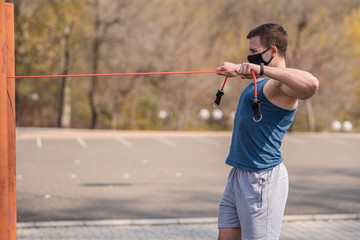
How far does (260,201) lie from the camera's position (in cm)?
305

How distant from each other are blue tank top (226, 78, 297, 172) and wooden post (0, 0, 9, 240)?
128cm

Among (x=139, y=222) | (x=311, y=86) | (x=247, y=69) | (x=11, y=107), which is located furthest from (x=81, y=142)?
(x=311, y=86)

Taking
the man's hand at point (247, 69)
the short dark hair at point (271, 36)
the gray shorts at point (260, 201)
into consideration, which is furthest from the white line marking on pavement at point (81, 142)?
the man's hand at point (247, 69)

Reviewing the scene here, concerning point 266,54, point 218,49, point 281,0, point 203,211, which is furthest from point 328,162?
point 218,49

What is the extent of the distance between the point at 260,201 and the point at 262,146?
0.31 m

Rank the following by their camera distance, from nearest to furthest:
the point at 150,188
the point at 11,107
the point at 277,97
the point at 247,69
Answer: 1. the point at 247,69
2. the point at 277,97
3. the point at 11,107
4. the point at 150,188

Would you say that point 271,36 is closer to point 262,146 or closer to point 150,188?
point 262,146

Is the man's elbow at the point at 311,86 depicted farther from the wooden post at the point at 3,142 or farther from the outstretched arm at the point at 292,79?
the wooden post at the point at 3,142

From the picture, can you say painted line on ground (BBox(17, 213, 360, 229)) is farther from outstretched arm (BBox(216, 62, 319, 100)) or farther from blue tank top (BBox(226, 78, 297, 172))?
outstretched arm (BBox(216, 62, 319, 100))

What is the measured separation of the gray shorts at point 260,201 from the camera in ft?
10.0

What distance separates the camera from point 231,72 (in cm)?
295

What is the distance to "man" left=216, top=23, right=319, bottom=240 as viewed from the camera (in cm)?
298

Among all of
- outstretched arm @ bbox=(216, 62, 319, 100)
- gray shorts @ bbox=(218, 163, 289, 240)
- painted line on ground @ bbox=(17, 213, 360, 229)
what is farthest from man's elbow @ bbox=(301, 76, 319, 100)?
painted line on ground @ bbox=(17, 213, 360, 229)

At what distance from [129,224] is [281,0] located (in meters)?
29.3
